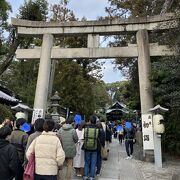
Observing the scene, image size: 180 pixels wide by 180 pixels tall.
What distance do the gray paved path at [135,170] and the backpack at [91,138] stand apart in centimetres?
154

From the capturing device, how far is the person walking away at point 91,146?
7.88 metres

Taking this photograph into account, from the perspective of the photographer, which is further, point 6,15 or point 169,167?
point 6,15

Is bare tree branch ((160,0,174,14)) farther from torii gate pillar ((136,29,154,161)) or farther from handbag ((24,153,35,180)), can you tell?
handbag ((24,153,35,180))

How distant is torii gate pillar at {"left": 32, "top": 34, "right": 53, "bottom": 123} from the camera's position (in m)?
13.5

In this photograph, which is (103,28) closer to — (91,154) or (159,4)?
(159,4)

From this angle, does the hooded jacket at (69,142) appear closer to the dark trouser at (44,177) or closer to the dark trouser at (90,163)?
A: the dark trouser at (90,163)

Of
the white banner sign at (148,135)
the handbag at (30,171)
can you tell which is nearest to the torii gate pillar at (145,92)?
the white banner sign at (148,135)

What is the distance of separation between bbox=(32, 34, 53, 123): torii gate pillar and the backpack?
577 cm

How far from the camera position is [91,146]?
25.8ft

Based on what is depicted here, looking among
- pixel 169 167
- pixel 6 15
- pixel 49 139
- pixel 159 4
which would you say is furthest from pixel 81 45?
pixel 49 139

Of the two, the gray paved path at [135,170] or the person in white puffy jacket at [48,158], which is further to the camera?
the gray paved path at [135,170]

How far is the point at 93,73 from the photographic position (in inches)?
1097

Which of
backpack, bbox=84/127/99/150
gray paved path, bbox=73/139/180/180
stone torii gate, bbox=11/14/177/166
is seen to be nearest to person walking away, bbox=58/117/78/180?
backpack, bbox=84/127/99/150

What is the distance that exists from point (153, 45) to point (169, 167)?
219 inches
